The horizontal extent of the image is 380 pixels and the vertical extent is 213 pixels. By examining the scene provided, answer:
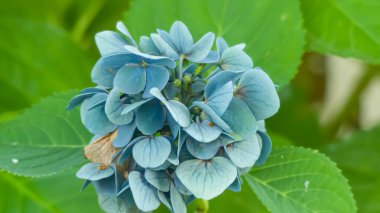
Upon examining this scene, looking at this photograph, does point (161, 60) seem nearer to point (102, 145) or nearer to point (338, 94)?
point (102, 145)

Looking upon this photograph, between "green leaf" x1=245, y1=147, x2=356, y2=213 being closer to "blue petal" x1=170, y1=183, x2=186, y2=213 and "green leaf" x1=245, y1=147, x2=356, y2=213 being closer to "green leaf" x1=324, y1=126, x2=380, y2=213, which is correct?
"blue petal" x1=170, y1=183, x2=186, y2=213

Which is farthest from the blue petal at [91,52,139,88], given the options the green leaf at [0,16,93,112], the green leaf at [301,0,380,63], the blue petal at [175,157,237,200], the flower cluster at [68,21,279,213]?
the green leaf at [0,16,93,112]

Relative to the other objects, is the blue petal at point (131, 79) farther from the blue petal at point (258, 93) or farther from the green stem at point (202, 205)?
the green stem at point (202, 205)

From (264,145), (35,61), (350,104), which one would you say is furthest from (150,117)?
(350,104)

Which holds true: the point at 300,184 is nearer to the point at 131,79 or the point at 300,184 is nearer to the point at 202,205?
the point at 202,205

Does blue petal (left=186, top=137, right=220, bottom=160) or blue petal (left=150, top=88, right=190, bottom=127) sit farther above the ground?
blue petal (left=150, top=88, right=190, bottom=127)

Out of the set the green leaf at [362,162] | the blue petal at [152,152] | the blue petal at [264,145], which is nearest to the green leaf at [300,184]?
the blue petal at [264,145]

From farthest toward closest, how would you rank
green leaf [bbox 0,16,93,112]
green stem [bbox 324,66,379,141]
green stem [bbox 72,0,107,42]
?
green stem [bbox 324,66,379,141]
green stem [bbox 72,0,107,42]
green leaf [bbox 0,16,93,112]
